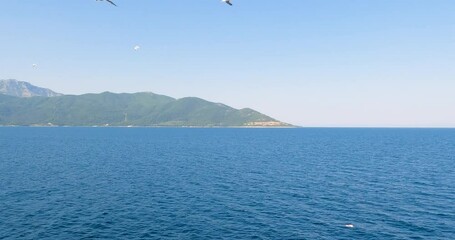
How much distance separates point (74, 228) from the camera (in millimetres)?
67812

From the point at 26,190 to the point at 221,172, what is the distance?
236 feet

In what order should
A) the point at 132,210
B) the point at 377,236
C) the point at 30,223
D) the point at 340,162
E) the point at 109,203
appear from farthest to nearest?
the point at 340,162 < the point at 109,203 < the point at 132,210 < the point at 30,223 < the point at 377,236

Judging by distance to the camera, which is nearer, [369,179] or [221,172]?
[369,179]

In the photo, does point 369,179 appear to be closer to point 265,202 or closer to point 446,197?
point 446,197

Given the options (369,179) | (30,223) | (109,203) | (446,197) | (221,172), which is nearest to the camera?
(30,223)

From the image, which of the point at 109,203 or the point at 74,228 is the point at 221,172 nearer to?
the point at 109,203

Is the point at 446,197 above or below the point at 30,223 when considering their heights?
above

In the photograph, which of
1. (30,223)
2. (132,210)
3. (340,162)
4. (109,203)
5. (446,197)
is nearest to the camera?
(30,223)

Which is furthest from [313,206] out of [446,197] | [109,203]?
[109,203]

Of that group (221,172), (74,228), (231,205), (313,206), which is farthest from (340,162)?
(74,228)

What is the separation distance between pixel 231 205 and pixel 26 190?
6488 cm

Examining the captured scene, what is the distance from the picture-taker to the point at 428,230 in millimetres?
67875

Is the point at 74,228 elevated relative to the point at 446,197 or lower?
lower

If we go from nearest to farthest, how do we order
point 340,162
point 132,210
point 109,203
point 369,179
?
point 132,210, point 109,203, point 369,179, point 340,162
